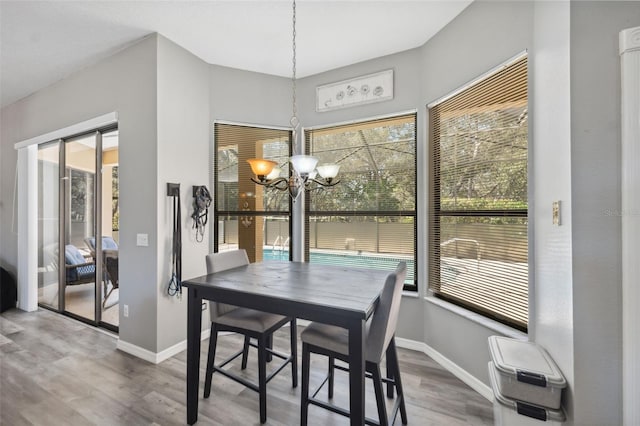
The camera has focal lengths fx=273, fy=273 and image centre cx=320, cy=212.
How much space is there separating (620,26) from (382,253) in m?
2.26

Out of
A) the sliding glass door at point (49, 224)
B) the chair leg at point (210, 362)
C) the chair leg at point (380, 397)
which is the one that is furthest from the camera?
the sliding glass door at point (49, 224)

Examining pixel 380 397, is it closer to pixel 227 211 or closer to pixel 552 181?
pixel 552 181

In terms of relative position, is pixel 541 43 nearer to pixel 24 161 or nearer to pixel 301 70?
pixel 301 70

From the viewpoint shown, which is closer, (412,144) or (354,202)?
(412,144)

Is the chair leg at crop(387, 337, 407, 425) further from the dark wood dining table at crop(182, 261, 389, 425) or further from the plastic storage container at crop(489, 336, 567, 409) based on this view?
the plastic storage container at crop(489, 336, 567, 409)

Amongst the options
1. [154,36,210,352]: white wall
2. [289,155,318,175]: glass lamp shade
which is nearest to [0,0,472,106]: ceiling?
[154,36,210,352]: white wall

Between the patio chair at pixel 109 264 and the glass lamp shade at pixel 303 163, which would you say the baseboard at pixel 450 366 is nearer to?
the glass lamp shade at pixel 303 163

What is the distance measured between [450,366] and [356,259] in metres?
1.29

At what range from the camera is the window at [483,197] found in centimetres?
190

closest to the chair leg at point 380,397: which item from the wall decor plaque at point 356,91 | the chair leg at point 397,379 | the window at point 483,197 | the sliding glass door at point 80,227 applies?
the chair leg at point 397,379

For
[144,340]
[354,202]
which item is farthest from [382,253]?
[144,340]

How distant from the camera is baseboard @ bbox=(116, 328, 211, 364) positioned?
2492 millimetres

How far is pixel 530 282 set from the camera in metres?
1.76

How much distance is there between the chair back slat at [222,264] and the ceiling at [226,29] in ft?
6.67
